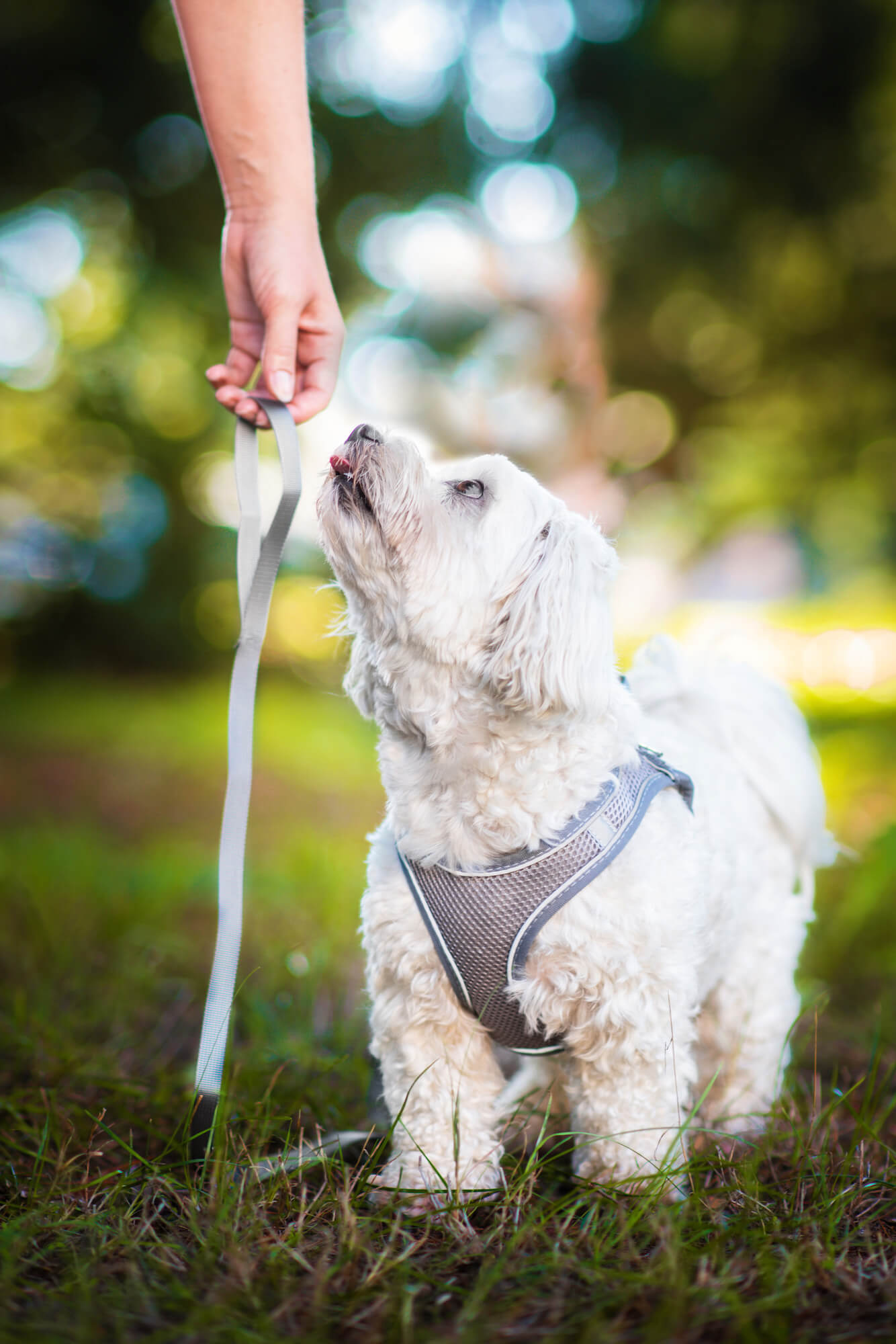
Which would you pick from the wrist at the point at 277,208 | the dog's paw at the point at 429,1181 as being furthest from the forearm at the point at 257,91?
the dog's paw at the point at 429,1181

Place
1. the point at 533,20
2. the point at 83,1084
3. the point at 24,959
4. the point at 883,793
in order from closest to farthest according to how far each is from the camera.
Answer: the point at 83,1084
the point at 24,959
the point at 883,793
the point at 533,20

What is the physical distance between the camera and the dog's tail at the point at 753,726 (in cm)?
270

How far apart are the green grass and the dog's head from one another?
950mm

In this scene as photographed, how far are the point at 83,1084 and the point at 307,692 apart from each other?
972 centimetres

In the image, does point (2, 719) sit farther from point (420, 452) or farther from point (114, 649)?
point (420, 452)

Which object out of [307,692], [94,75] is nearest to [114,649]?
[307,692]

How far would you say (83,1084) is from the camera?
2473 mm

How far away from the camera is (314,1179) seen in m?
2.00

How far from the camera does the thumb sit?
7.26 feet

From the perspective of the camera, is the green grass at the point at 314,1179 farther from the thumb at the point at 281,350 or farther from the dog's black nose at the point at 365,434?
the thumb at the point at 281,350

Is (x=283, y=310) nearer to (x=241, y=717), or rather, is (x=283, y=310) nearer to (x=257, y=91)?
(x=257, y=91)

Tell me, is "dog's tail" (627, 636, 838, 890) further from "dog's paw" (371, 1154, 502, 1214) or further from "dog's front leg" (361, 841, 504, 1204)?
"dog's paw" (371, 1154, 502, 1214)

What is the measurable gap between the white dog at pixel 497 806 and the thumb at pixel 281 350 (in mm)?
224

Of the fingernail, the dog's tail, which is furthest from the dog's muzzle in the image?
the dog's tail
